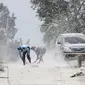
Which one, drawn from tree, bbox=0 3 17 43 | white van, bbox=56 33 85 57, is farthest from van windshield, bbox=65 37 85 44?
tree, bbox=0 3 17 43

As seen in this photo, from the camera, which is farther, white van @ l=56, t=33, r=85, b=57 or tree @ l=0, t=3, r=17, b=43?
tree @ l=0, t=3, r=17, b=43

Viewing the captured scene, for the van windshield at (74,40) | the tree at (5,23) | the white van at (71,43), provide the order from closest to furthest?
the white van at (71,43) → the van windshield at (74,40) → the tree at (5,23)

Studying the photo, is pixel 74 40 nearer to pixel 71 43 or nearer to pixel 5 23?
pixel 71 43

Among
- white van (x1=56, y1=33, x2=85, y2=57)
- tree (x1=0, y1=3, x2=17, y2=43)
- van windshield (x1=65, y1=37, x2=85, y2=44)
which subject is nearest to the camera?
white van (x1=56, y1=33, x2=85, y2=57)

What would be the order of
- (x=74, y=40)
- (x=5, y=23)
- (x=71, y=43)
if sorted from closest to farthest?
1. (x=71, y=43)
2. (x=74, y=40)
3. (x=5, y=23)

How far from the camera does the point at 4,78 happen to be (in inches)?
492

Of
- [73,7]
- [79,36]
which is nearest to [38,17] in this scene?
[73,7]

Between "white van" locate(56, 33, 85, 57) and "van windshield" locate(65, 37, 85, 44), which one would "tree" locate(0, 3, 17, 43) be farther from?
"van windshield" locate(65, 37, 85, 44)

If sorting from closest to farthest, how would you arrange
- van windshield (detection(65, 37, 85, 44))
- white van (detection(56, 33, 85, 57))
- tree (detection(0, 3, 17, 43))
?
1. white van (detection(56, 33, 85, 57))
2. van windshield (detection(65, 37, 85, 44))
3. tree (detection(0, 3, 17, 43))

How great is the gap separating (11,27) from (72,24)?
59027 millimetres

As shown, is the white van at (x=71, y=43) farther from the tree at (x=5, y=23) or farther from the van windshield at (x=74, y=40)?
the tree at (x=5, y=23)

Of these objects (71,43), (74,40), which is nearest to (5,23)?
(74,40)

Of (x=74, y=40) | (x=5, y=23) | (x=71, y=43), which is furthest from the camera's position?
(x=5, y=23)

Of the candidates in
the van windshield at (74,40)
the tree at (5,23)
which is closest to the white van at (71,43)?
the van windshield at (74,40)
